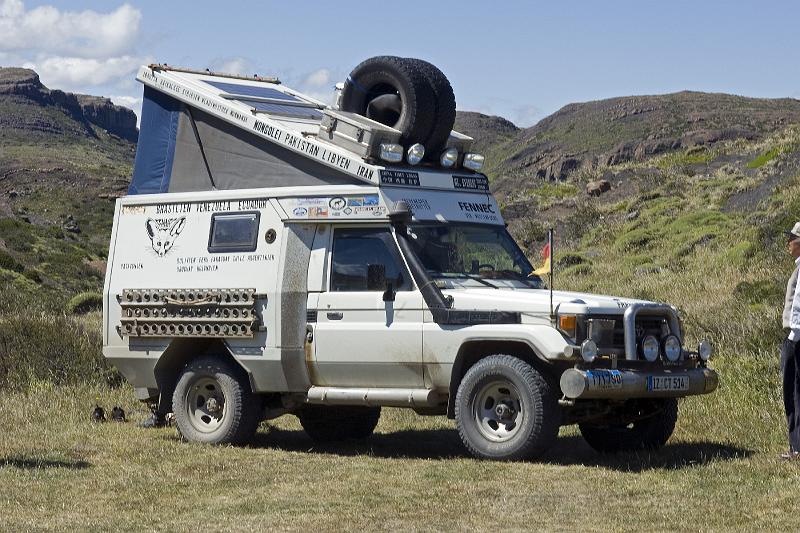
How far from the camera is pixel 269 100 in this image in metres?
13.5

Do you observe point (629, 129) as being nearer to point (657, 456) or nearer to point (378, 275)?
point (378, 275)

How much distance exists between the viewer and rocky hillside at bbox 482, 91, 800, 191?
78.0m

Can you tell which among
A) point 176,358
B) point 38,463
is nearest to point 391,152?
point 176,358

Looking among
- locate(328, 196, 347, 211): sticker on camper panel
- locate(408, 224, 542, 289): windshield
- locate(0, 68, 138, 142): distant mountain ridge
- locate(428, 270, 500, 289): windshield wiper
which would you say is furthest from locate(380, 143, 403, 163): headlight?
locate(0, 68, 138, 142): distant mountain ridge

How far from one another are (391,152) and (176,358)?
3042mm

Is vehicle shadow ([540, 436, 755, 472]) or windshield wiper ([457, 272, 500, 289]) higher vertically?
windshield wiper ([457, 272, 500, 289])

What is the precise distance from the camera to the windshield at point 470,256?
452 inches

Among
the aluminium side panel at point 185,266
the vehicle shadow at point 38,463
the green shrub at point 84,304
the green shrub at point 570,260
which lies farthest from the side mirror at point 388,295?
the green shrub at point 84,304

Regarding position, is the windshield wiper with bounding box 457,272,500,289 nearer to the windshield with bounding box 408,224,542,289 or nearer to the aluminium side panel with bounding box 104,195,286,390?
the windshield with bounding box 408,224,542,289

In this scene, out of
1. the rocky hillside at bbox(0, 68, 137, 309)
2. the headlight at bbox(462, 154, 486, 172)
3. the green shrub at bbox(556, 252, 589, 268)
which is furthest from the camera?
the rocky hillside at bbox(0, 68, 137, 309)

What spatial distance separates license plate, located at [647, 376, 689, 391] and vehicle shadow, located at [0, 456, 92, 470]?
458 centimetres

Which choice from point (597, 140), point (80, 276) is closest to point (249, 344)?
point (80, 276)

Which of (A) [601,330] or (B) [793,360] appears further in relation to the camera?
(A) [601,330]

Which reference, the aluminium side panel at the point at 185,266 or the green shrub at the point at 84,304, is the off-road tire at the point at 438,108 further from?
the green shrub at the point at 84,304
